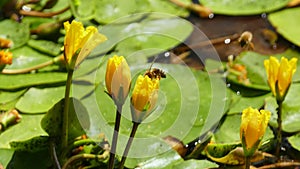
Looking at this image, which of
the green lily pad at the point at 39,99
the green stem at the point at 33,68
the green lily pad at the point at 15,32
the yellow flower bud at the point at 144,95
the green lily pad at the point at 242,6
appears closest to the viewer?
the yellow flower bud at the point at 144,95

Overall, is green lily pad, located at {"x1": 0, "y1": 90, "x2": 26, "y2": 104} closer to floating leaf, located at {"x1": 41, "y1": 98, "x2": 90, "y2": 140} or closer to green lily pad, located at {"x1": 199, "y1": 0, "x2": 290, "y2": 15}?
floating leaf, located at {"x1": 41, "y1": 98, "x2": 90, "y2": 140}

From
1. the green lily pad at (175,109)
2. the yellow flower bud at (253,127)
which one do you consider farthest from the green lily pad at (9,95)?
the yellow flower bud at (253,127)

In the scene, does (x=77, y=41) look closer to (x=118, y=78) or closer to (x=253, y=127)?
(x=118, y=78)

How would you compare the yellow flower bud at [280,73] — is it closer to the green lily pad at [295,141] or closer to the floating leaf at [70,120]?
the green lily pad at [295,141]

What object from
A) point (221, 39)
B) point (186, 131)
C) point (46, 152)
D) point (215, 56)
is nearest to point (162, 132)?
point (186, 131)

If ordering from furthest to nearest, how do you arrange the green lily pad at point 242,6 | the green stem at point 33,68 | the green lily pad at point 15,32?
1. the green lily pad at point 242,6
2. the green lily pad at point 15,32
3. the green stem at point 33,68

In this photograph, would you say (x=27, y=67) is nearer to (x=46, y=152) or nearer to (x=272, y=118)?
(x=46, y=152)

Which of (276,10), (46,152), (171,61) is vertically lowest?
(46,152)
